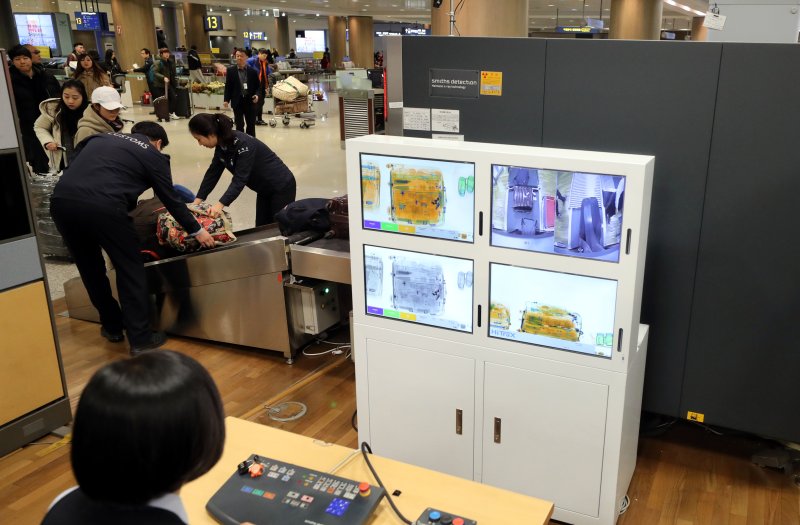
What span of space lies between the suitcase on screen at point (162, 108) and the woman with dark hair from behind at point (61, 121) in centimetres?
963

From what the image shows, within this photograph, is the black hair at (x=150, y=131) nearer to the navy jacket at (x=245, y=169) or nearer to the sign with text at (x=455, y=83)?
the navy jacket at (x=245, y=169)

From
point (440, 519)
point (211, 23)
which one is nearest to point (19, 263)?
point (440, 519)

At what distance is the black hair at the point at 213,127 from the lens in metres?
4.75

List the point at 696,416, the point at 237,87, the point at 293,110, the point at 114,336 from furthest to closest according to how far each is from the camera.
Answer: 1. the point at 293,110
2. the point at 237,87
3. the point at 114,336
4. the point at 696,416

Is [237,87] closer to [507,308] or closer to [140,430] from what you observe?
[507,308]

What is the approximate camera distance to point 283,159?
1092cm

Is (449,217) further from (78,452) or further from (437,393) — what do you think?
(78,452)

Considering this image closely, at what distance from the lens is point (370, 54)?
35594mm

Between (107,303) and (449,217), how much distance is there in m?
3.15

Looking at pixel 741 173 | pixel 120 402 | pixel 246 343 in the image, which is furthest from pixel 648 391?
pixel 120 402

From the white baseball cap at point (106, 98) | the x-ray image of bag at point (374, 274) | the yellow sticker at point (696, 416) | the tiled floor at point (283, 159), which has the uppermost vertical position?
the white baseball cap at point (106, 98)

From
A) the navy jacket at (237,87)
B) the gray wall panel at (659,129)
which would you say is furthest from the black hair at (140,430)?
the navy jacket at (237,87)

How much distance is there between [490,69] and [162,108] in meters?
14.1

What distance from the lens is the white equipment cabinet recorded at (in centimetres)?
256
